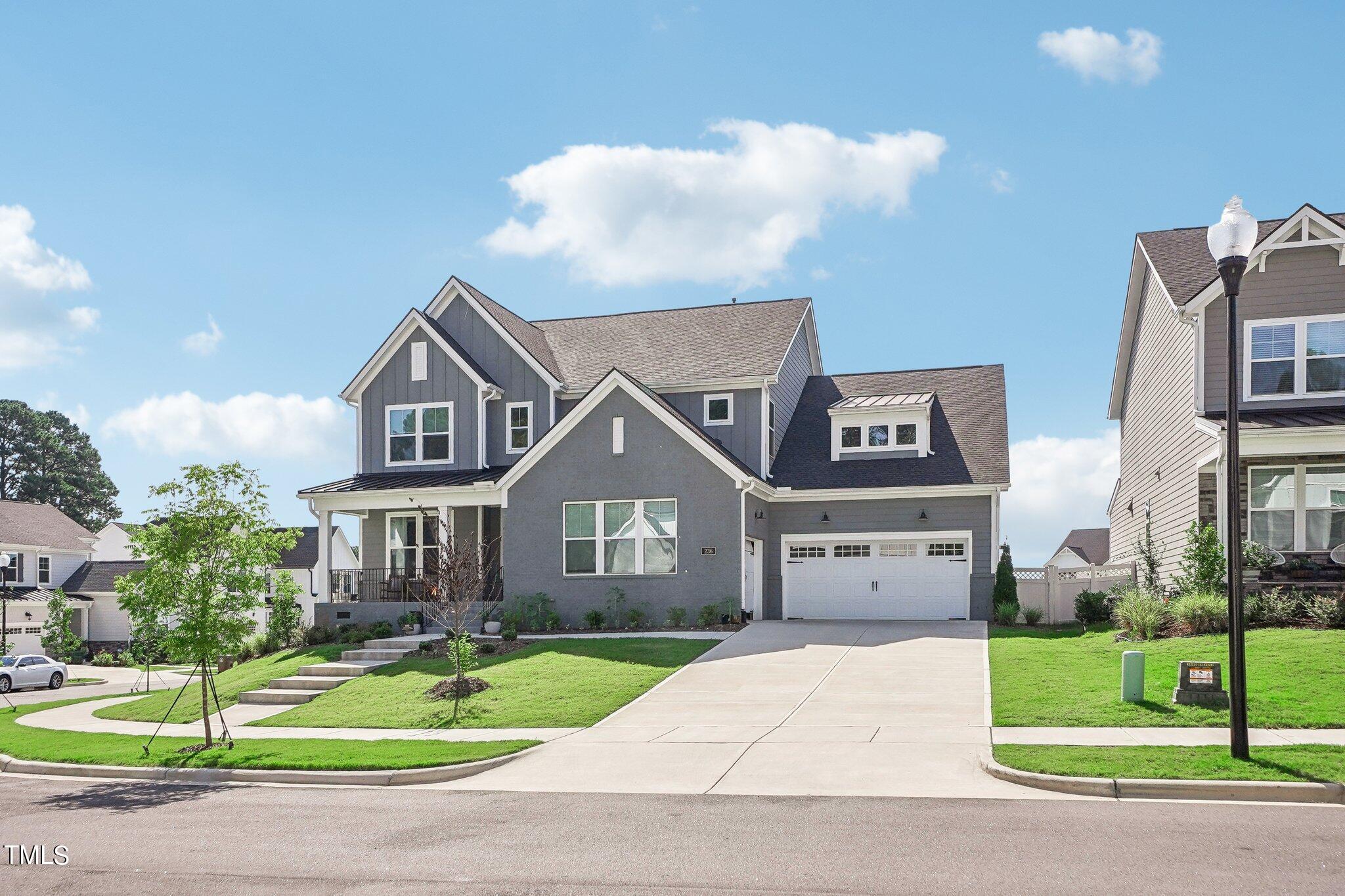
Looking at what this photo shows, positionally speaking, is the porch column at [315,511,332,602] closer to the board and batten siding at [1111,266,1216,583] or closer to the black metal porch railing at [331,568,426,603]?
the black metal porch railing at [331,568,426,603]

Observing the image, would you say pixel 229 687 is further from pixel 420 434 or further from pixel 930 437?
pixel 930 437

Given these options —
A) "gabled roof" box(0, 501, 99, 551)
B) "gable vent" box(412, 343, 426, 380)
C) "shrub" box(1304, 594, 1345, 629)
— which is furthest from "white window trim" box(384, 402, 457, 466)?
"gabled roof" box(0, 501, 99, 551)

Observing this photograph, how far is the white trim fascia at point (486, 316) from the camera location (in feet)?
98.8

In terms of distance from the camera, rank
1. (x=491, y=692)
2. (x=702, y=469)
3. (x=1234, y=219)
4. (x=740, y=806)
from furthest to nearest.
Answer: (x=702, y=469) < (x=491, y=692) < (x=1234, y=219) < (x=740, y=806)

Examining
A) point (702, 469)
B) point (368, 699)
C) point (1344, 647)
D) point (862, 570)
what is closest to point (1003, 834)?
point (1344, 647)

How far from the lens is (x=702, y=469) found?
2528 cm

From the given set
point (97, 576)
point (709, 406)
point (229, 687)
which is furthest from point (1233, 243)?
point (97, 576)

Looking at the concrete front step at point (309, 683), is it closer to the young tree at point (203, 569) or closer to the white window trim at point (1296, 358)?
the young tree at point (203, 569)

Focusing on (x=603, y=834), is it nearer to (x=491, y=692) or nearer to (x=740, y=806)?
(x=740, y=806)

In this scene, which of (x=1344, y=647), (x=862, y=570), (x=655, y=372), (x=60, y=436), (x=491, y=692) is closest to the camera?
(x=1344, y=647)

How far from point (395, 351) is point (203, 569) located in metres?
16.4

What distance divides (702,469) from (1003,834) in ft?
55.4

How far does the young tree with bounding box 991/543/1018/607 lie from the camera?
26.3m

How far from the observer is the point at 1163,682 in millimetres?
15516
